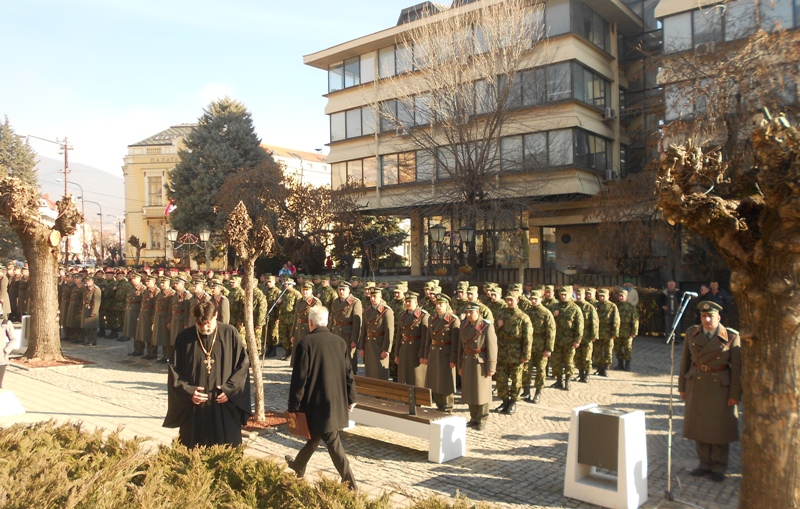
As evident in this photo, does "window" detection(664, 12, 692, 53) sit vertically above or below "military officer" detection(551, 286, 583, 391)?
above

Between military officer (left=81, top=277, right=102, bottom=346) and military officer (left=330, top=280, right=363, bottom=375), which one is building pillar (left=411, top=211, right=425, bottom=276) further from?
military officer (left=330, top=280, right=363, bottom=375)

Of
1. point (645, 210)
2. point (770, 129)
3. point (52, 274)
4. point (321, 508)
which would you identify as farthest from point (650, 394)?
point (52, 274)

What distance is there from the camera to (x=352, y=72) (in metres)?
35.0

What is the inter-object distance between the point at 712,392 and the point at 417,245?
26.8 metres

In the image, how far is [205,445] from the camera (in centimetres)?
586

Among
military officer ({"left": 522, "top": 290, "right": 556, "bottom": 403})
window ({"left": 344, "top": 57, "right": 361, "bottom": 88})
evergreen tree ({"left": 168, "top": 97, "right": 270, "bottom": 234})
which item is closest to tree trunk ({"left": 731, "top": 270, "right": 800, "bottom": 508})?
military officer ({"left": 522, "top": 290, "right": 556, "bottom": 403})

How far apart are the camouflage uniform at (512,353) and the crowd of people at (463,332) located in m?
0.02

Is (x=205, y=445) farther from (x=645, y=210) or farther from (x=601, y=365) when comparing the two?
(x=645, y=210)

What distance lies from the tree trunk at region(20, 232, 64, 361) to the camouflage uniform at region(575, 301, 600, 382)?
1148cm

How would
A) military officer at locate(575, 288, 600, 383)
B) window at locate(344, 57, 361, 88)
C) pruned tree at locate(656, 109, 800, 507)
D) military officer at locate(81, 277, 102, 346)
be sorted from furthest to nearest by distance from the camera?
window at locate(344, 57, 361, 88)
military officer at locate(81, 277, 102, 346)
military officer at locate(575, 288, 600, 383)
pruned tree at locate(656, 109, 800, 507)

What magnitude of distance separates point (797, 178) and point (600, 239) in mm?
18454

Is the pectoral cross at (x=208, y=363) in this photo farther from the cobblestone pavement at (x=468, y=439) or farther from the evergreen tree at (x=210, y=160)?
the evergreen tree at (x=210, y=160)

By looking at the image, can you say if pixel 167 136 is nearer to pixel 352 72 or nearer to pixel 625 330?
pixel 352 72

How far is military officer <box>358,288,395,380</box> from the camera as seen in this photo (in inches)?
445
